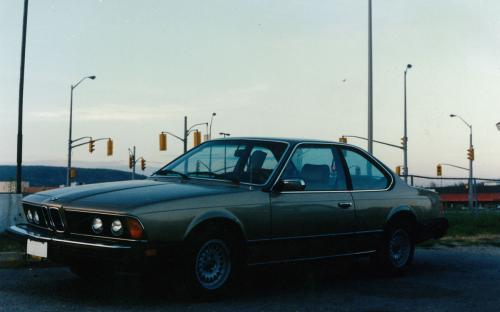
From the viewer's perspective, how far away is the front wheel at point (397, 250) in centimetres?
793

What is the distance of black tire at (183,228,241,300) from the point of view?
591 centimetres

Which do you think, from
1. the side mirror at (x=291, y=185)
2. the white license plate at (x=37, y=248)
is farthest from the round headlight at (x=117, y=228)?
the side mirror at (x=291, y=185)

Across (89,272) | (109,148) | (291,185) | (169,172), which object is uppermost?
(109,148)

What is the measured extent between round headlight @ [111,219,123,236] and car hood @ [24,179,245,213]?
0.11 metres

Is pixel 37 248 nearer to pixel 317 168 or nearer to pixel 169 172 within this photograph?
pixel 169 172

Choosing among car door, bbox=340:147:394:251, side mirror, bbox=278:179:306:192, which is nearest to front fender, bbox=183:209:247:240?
side mirror, bbox=278:179:306:192

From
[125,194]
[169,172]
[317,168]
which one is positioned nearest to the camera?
[125,194]

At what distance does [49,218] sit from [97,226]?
65 cm

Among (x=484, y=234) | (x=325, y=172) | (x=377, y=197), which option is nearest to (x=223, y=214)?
(x=325, y=172)

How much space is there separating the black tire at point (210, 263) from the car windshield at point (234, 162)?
2.48 feet

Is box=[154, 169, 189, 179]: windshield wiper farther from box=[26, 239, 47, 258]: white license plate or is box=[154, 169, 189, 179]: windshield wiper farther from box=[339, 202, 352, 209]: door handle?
box=[339, 202, 352, 209]: door handle

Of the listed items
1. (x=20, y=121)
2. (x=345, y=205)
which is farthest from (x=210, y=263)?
(x=20, y=121)

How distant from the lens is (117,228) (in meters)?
Answer: 5.72

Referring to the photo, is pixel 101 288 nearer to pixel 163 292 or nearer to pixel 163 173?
pixel 163 292
